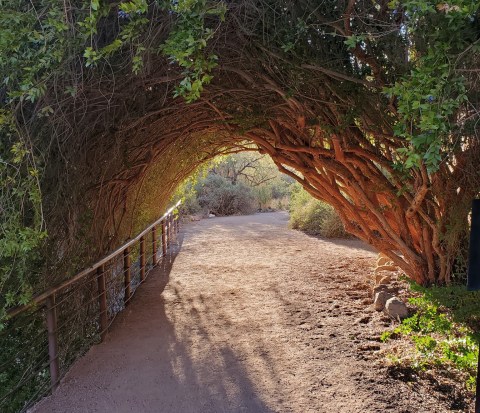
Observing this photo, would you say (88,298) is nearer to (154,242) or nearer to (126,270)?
(126,270)

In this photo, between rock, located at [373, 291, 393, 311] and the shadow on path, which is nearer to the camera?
Result: the shadow on path

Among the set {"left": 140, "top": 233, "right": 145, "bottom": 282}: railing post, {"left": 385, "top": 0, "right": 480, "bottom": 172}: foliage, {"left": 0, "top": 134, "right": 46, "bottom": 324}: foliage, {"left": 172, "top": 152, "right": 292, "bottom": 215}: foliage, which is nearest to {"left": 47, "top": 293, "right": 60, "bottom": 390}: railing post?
{"left": 0, "top": 134, "right": 46, "bottom": 324}: foliage

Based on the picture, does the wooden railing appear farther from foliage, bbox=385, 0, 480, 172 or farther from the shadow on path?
foliage, bbox=385, 0, 480, 172

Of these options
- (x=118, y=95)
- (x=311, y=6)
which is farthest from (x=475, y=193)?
(x=118, y=95)

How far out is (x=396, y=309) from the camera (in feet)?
15.1

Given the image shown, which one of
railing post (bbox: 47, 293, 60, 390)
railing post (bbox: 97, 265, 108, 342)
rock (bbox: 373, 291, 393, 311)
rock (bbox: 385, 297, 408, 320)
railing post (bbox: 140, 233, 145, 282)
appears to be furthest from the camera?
railing post (bbox: 140, 233, 145, 282)

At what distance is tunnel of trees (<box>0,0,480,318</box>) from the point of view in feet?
7.79

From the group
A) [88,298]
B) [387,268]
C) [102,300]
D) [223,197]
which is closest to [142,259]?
[88,298]

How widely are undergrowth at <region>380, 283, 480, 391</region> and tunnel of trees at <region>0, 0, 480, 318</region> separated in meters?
0.62

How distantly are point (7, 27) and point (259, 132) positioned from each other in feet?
11.4

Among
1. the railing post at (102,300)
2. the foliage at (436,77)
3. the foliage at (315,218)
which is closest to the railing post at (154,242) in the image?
the railing post at (102,300)

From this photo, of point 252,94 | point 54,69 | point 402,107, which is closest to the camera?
point 402,107

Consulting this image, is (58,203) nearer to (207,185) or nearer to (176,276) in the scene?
(176,276)

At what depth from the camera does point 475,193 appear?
4.10 m
